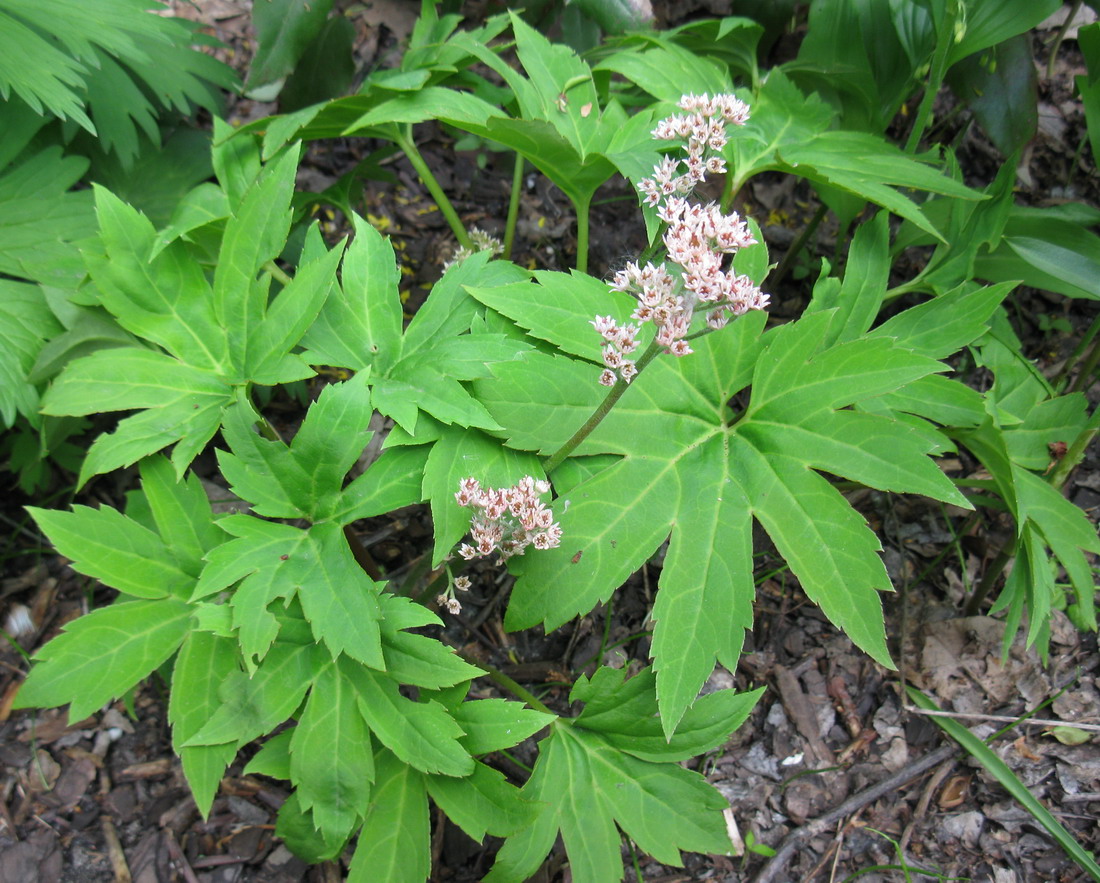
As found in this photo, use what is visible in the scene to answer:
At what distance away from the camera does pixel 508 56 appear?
133 inches

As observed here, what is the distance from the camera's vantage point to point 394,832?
1882 mm

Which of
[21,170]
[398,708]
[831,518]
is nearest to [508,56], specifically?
[21,170]

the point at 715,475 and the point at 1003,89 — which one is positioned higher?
the point at 1003,89

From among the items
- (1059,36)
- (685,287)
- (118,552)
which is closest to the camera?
(685,287)

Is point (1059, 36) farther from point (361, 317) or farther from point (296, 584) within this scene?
point (296, 584)

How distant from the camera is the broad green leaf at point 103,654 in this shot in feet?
6.19

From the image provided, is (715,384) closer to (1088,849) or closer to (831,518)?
(831,518)

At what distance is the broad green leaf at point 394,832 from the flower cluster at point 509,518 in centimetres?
60

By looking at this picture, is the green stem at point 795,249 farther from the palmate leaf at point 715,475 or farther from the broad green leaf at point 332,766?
the broad green leaf at point 332,766

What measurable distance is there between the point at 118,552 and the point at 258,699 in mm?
542

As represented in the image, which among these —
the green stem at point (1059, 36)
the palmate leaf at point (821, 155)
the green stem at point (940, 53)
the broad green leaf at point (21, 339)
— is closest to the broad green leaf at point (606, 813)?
the palmate leaf at point (821, 155)

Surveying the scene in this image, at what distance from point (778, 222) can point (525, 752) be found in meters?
2.30

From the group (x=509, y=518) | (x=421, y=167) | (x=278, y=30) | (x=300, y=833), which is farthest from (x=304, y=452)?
(x=278, y=30)

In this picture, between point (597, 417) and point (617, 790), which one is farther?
point (617, 790)
